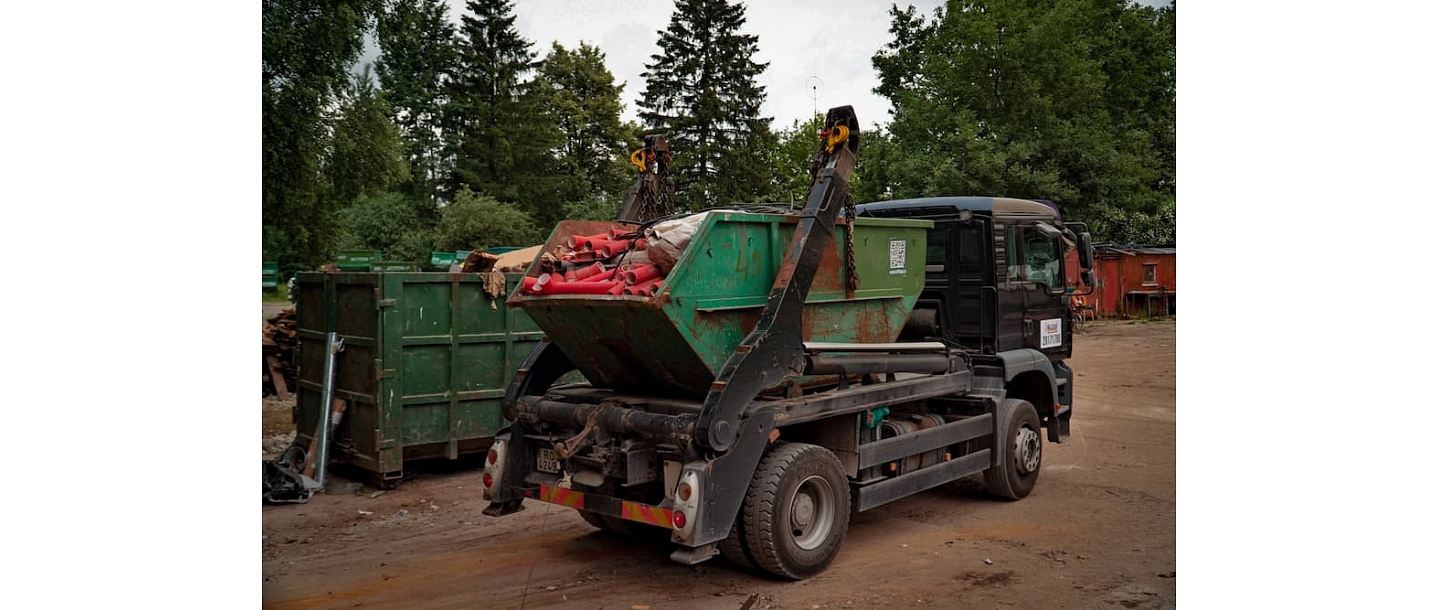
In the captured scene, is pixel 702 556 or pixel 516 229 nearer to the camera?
pixel 702 556

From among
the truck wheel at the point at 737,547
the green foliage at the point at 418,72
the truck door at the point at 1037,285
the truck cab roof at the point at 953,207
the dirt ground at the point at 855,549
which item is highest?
the green foliage at the point at 418,72

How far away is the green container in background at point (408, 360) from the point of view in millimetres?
7789

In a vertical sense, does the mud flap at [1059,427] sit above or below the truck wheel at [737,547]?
above

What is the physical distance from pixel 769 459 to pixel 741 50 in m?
2.67

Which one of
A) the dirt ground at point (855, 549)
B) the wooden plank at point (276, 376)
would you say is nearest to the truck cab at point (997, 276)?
the dirt ground at point (855, 549)

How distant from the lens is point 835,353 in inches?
233

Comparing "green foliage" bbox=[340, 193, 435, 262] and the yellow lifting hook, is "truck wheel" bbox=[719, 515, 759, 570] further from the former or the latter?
"green foliage" bbox=[340, 193, 435, 262]

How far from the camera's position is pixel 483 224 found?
692 centimetres

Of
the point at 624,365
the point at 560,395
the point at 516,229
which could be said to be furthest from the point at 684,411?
the point at 516,229

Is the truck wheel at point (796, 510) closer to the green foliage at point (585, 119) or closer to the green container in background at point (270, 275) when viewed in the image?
the green foliage at point (585, 119)

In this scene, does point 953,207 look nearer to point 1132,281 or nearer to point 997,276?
point 997,276

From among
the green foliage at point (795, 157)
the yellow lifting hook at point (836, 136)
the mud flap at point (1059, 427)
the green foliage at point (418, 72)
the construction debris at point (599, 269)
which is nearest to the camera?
the construction debris at point (599, 269)

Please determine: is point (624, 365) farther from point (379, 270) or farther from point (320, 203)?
point (379, 270)

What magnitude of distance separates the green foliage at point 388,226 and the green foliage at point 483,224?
0.12m
